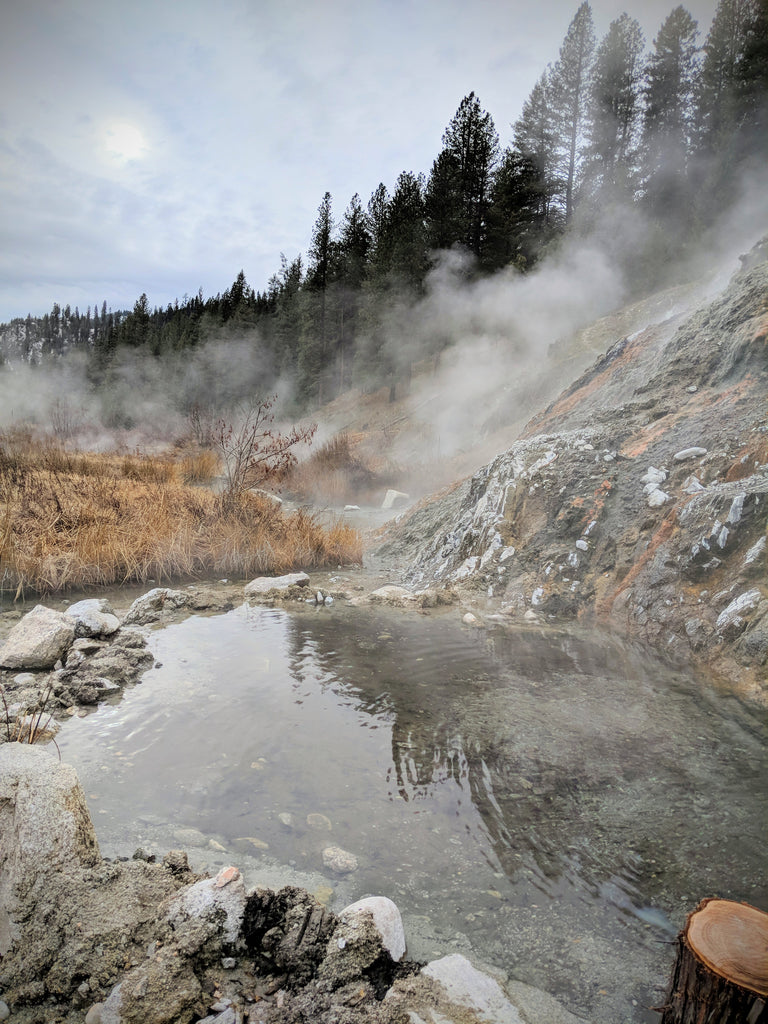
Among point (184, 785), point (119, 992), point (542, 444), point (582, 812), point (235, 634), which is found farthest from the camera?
point (542, 444)

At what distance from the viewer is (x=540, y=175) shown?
1107 inches

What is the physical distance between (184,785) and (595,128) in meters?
35.9

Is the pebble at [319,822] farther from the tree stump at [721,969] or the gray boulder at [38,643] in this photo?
the gray boulder at [38,643]

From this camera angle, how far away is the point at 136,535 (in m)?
6.63

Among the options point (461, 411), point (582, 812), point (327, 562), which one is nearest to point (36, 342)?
point (461, 411)

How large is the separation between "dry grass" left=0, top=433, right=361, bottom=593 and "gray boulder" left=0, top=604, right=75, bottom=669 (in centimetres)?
202

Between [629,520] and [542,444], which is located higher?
[542,444]

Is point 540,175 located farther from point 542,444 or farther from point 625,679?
point 625,679

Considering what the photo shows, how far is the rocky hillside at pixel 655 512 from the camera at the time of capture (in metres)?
4.29

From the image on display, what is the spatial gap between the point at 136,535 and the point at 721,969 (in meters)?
6.61

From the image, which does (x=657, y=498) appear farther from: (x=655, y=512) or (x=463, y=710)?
(x=463, y=710)

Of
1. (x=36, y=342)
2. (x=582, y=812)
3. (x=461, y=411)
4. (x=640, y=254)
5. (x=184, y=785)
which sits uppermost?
(x=36, y=342)

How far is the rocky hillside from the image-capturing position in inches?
169

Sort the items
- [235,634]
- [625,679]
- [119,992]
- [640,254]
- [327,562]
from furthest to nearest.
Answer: [640,254]
[327,562]
[235,634]
[625,679]
[119,992]
